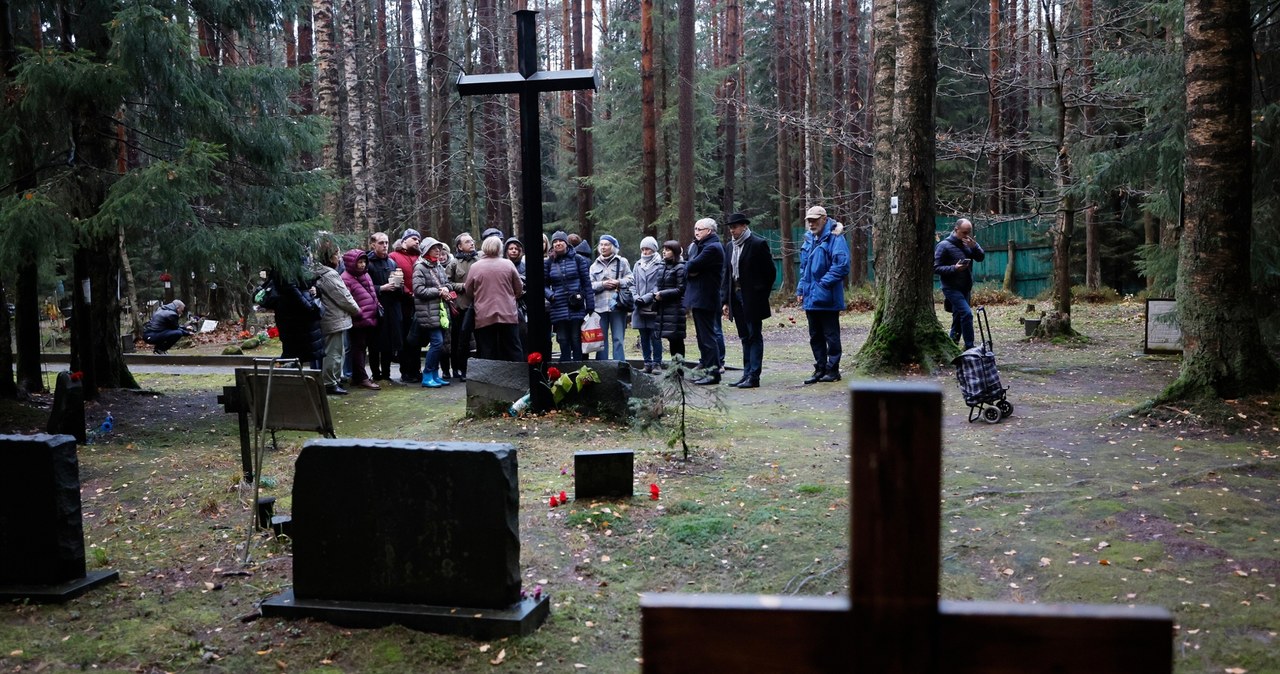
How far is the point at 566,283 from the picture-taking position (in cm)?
1391

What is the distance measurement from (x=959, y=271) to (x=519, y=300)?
6.22 meters

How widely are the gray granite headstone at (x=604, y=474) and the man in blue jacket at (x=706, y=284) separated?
5710 millimetres

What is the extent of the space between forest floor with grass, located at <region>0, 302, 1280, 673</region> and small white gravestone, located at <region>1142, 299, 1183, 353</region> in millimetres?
3803

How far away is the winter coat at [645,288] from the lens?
1397cm

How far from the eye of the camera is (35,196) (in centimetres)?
1003

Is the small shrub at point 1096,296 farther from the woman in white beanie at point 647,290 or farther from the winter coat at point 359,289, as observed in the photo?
the winter coat at point 359,289

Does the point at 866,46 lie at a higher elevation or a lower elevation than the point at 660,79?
higher

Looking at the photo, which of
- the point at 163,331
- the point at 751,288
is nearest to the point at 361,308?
the point at 751,288

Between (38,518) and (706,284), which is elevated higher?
(706,284)

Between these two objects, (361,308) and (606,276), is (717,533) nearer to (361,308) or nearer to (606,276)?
(606,276)

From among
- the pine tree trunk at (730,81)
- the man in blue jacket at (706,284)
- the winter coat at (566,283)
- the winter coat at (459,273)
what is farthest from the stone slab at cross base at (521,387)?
the pine tree trunk at (730,81)

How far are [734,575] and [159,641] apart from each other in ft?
9.68

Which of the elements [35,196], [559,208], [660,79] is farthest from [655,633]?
[559,208]

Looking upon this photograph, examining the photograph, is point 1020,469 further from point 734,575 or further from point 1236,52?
point 1236,52
